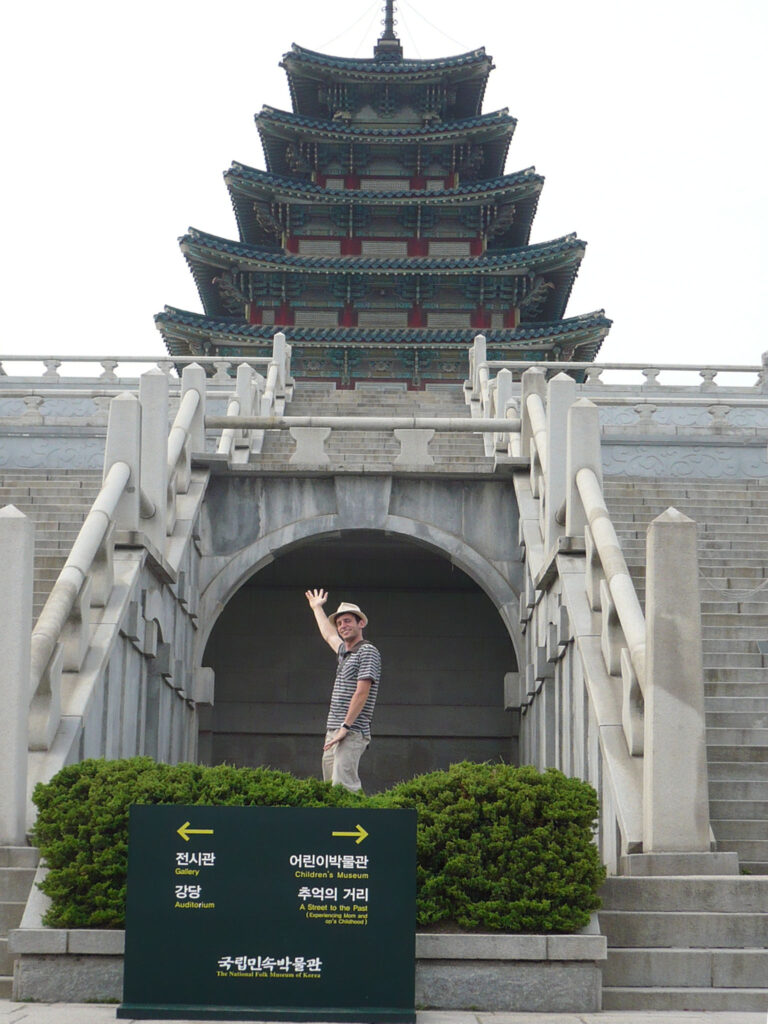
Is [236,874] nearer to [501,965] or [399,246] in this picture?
[501,965]

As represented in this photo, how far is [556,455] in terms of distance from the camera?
12406mm

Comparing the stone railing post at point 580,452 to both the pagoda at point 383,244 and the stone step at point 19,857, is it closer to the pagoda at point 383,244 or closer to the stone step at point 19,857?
the stone step at point 19,857

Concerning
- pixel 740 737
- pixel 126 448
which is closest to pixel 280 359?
pixel 126 448

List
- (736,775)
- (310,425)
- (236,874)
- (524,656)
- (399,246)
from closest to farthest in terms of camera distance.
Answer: (236,874) < (736,775) < (524,656) < (310,425) < (399,246)

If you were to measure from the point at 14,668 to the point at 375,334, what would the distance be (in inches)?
963

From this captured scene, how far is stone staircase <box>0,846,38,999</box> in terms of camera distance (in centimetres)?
722

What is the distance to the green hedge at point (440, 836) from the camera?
6875 mm

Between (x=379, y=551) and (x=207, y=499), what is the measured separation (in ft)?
12.3

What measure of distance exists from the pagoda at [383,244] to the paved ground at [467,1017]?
25677 millimetres

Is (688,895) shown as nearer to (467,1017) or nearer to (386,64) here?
(467,1017)

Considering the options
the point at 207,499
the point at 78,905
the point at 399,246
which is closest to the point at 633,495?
the point at 207,499

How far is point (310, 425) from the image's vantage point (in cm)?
1485

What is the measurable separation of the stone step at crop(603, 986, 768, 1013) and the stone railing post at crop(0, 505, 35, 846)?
3.33m

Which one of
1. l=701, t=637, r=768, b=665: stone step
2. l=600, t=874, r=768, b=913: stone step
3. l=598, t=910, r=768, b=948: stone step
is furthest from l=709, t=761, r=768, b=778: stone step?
l=598, t=910, r=768, b=948: stone step
